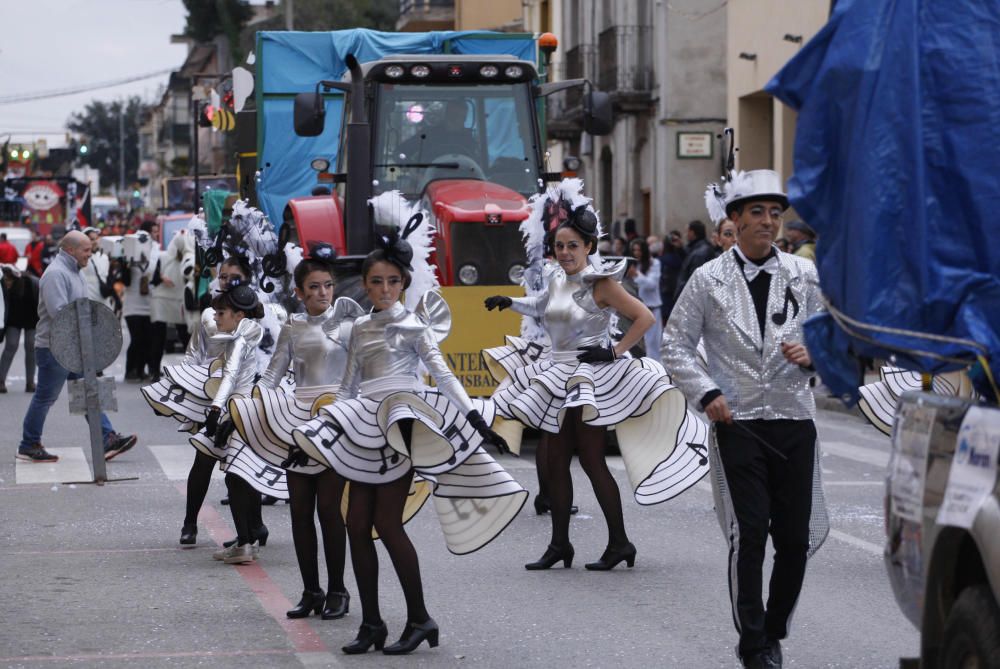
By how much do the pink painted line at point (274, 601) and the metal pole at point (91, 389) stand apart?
233cm

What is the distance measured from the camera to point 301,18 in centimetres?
6259

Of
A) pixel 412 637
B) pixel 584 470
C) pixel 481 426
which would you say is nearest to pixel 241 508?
pixel 584 470

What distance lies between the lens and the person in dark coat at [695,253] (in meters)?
17.8

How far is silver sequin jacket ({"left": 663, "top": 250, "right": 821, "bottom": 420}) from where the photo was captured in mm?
6793

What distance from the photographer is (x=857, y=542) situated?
10125 mm

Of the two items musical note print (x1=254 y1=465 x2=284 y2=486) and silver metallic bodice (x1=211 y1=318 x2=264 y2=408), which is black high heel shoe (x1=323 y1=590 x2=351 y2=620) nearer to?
musical note print (x1=254 y1=465 x2=284 y2=486)

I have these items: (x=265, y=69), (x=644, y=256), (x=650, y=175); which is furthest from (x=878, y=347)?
(x=650, y=175)

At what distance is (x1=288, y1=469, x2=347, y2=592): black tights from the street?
0.23 metres

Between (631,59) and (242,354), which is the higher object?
(631,59)

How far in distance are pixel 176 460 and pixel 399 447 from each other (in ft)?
26.1

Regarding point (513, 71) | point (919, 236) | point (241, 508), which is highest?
point (513, 71)

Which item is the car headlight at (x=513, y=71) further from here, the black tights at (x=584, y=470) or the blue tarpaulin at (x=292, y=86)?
the black tights at (x=584, y=470)

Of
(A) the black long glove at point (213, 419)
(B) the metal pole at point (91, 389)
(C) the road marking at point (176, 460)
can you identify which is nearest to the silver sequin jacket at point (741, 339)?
(A) the black long glove at point (213, 419)

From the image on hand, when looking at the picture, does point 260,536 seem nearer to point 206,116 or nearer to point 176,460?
point 176,460
